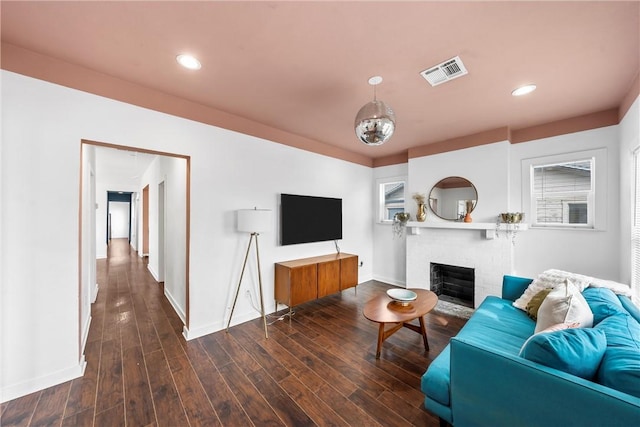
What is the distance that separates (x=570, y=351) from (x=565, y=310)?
27.2 inches

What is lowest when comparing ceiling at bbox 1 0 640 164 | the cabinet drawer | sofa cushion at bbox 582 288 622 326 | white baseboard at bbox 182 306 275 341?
white baseboard at bbox 182 306 275 341

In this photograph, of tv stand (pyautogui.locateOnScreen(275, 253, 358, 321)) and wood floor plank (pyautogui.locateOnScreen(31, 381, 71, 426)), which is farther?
tv stand (pyautogui.locateOnScreen(275, 253, 358, 321))

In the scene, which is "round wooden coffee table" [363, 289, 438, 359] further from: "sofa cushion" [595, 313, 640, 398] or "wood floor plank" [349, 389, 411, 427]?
"sofa cushion" [595, 313, 640, 398]

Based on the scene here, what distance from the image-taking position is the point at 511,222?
3314 mm

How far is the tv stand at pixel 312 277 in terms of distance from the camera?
130 inches

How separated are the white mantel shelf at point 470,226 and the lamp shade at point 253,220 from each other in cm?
269

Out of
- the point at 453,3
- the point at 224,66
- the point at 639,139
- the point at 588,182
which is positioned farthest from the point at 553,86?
the point at 224,66

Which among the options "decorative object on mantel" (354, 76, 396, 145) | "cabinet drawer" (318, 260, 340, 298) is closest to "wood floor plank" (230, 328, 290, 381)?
"cabinet drawer" (318, 260, 340, 298)

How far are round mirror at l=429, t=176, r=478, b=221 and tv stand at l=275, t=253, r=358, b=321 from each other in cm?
173

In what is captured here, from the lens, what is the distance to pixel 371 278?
17.3ft

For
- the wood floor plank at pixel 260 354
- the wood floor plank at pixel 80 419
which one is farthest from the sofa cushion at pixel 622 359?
the wood floor plank at pixel 80 419

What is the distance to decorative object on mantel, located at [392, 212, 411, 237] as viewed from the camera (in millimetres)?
4484

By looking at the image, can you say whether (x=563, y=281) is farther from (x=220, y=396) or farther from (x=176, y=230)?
(x=176, y=230)

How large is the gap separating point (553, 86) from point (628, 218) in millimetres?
1609
